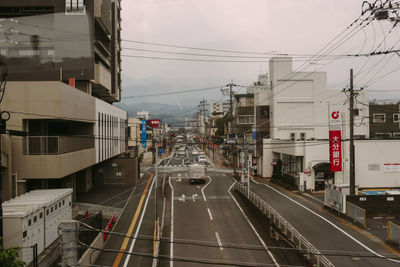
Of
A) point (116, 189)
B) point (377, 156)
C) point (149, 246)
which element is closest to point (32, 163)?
point (149, 246)

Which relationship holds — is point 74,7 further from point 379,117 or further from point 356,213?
point 379,117

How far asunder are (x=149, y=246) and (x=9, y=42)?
1956cm

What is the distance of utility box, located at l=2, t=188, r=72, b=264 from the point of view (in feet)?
47.6

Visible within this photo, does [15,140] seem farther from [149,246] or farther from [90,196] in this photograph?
[90,196]

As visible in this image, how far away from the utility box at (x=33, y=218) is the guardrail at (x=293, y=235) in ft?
36.1

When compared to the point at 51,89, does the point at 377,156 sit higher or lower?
lower

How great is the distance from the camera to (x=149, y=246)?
19922mm

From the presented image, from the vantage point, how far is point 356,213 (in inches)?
938

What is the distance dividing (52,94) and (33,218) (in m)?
8.50

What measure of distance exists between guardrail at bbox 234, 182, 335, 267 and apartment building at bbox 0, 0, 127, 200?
13013 mm

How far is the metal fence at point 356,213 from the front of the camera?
75.6ft

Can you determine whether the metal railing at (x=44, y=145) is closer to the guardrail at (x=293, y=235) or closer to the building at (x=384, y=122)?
the guardrail at (x=293, y=235)

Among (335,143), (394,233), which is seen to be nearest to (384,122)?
(335,143)

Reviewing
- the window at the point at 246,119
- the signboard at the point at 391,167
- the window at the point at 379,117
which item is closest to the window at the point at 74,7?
the signboard at the point at 391,167
